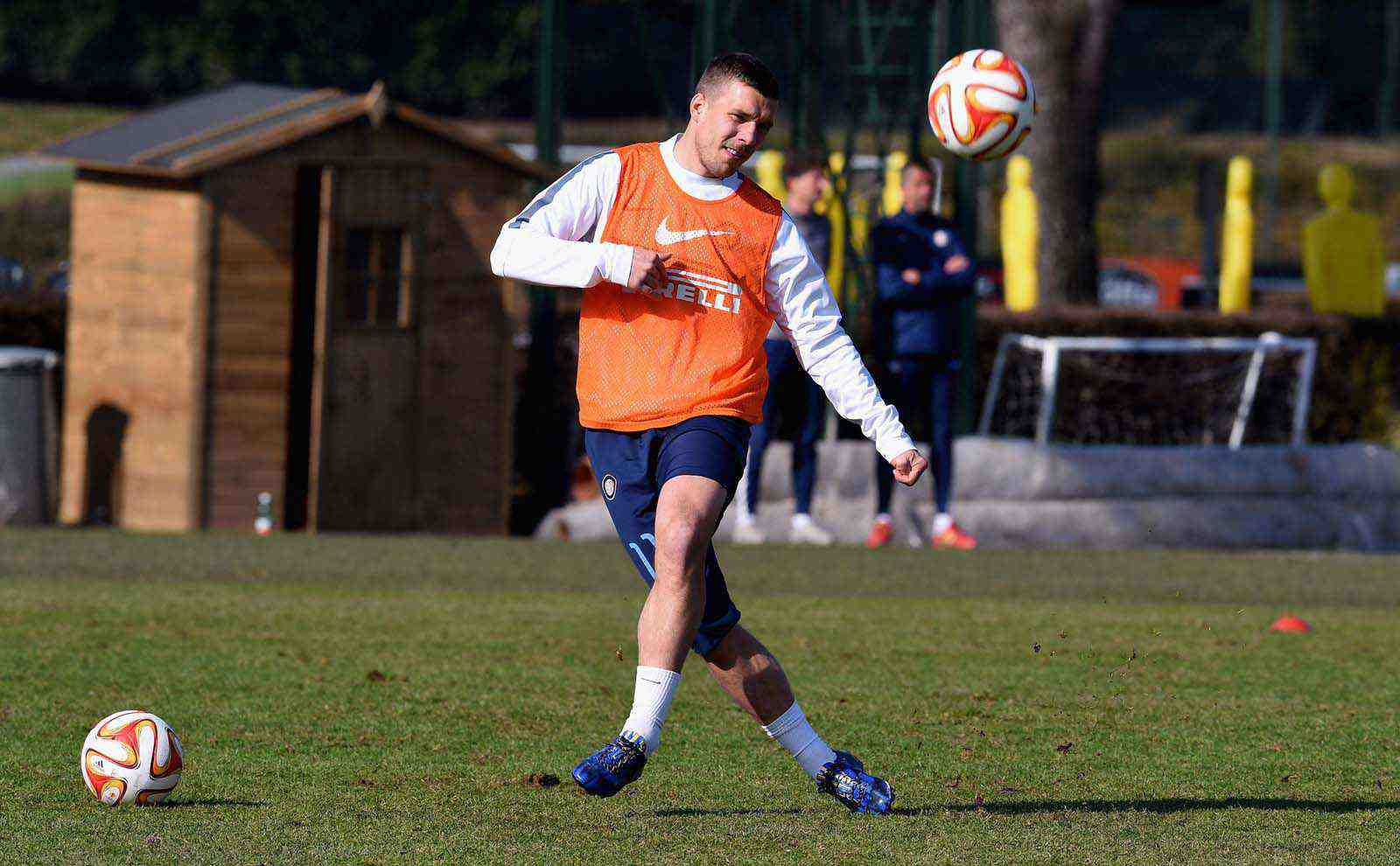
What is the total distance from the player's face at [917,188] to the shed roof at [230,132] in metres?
2.79

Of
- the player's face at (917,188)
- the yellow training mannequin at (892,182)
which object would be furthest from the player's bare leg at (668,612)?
the yellow training mannequin at (892,182)

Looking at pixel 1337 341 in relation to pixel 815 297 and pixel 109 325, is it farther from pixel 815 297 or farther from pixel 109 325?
pixel 815 297

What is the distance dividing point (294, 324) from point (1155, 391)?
716 cm

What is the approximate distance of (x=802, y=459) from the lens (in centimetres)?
1281

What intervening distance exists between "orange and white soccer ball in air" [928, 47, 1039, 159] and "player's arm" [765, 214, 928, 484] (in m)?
2.00

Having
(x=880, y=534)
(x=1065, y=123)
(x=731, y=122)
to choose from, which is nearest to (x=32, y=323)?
(x=880, y=534)

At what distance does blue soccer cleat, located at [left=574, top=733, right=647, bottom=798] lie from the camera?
17.3 ft

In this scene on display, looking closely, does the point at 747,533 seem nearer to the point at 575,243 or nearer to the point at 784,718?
the point at 784,718

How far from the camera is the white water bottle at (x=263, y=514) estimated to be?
1361 centimetres

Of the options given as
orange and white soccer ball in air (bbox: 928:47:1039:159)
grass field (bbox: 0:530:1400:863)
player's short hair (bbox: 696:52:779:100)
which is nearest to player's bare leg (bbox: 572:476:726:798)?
grass field (bbox: 0:530:1400:863)

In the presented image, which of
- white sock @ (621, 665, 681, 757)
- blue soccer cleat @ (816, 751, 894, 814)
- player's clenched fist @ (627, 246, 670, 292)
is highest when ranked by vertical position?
player's clenched fist @ (627, 246, 670, 292)

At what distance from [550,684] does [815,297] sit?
7.93 ft

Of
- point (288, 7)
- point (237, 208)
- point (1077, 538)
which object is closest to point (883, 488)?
point (1077, 538)

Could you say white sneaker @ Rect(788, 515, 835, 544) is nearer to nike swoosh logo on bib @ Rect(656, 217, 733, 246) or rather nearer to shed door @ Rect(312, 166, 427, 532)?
shed door @ Rect(312, 166, 427, 532)
